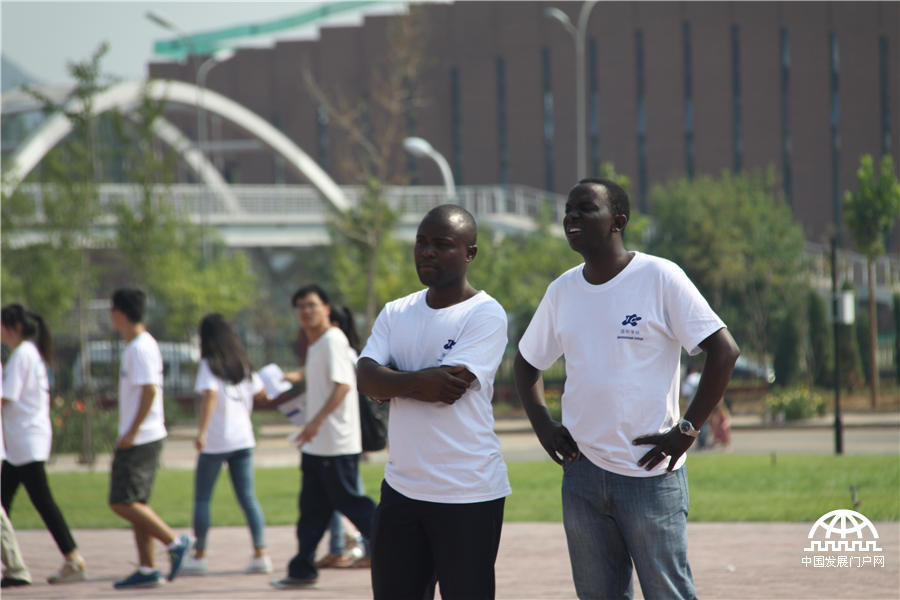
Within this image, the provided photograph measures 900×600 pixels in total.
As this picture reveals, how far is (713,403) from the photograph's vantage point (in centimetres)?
386

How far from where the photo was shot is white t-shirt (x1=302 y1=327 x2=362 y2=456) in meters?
7.40

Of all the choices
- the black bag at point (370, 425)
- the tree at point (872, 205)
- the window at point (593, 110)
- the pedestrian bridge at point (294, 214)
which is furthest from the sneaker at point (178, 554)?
the window at point (593, 110)

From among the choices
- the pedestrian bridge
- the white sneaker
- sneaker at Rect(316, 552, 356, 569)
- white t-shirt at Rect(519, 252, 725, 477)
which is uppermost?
the pedestrian bridge

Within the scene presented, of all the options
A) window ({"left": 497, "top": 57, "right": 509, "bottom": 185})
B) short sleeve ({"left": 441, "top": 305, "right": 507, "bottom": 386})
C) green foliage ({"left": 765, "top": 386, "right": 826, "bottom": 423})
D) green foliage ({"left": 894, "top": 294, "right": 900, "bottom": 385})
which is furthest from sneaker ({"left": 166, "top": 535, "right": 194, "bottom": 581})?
window ({"left": 497, "top": 57, "right": 509, "bottom": 185})

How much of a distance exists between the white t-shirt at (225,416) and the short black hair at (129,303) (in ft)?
1.87

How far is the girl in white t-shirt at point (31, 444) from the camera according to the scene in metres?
7.79

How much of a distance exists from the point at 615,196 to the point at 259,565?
477 centimetres

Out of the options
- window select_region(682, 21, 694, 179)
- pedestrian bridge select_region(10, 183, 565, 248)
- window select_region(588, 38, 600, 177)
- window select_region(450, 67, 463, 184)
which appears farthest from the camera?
window select_region(450, 67, 463, 184)

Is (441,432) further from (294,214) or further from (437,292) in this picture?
(294,214)

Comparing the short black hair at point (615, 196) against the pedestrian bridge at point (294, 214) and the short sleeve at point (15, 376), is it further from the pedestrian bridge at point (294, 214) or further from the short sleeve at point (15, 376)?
the pedestrian bridge at point (294, 214)

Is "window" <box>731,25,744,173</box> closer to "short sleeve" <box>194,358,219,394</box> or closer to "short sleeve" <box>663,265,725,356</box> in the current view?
"short sleeve" <box>194,358,219,394</box>

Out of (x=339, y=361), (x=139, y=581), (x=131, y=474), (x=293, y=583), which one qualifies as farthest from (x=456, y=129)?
(x=293, y=583)

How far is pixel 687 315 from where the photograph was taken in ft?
12.6

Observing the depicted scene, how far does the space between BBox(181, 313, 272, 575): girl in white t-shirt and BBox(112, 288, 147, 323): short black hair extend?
45cm
